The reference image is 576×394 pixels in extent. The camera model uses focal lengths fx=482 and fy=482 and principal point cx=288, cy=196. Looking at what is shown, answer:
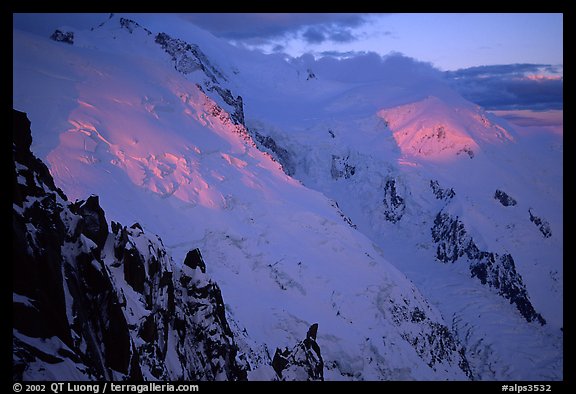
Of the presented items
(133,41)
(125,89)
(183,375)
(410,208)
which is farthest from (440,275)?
(183,375)

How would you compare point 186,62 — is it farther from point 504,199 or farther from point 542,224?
point 542,224

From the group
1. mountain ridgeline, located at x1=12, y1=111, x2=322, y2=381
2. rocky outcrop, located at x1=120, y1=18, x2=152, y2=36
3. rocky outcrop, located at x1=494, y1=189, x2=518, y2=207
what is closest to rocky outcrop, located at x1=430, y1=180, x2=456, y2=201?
rocky outcrop, located at x1=494, y1=189, x2=518, y2=207

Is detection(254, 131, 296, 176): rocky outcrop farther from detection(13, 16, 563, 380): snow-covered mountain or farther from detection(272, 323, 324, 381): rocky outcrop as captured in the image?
detection(272, 323, 324, 381): rocky outcrop

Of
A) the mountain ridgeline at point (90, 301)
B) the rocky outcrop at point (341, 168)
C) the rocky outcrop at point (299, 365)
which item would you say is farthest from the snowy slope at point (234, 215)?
the rocky outcrop at point (341, 168)

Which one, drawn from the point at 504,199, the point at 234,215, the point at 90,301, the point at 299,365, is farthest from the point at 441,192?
the point at 90,301

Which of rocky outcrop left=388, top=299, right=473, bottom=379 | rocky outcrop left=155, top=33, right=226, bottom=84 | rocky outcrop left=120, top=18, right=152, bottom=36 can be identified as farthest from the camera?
rocky outcrop left=120, top=18, right=152, bottom=36
